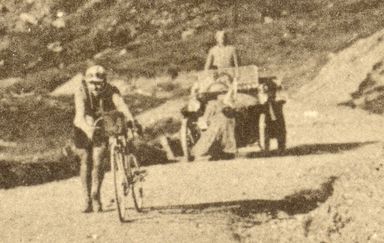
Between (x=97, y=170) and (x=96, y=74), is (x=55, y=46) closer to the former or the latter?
(x=97, y=170)

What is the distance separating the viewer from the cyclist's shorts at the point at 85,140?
9008 mm

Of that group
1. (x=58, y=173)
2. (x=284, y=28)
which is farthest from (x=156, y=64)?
(x=58, y=173)

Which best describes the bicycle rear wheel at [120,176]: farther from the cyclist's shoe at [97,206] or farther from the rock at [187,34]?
the rock at [187,34]

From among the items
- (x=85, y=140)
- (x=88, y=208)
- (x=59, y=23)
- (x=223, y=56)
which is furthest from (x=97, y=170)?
(x=59, y=23)

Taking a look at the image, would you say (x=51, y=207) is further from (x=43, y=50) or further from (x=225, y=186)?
(x=43, y=50)

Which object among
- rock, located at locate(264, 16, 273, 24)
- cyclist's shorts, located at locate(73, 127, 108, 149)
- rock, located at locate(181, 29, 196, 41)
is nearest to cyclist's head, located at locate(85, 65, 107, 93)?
cyclist's shorts, located at locate(73, 127, 108, 149)

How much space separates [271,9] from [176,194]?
16.5 m

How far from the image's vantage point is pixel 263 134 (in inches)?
571

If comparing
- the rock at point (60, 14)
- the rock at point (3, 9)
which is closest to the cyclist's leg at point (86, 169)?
the rock at point (3, 9)

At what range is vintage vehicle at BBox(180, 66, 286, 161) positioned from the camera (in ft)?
Answer: 47.2

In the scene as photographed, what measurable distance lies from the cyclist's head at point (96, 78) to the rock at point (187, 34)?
15614 millimetres

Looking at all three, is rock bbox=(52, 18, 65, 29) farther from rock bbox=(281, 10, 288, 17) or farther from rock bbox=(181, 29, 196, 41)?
rock bbox=(281, 10, 288, 17)

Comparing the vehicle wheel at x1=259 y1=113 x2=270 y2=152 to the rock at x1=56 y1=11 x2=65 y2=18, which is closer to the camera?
the vehicle wheel at x1=259 y1=113 x2=270 y2=152

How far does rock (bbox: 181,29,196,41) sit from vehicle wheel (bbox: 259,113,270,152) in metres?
10.2
